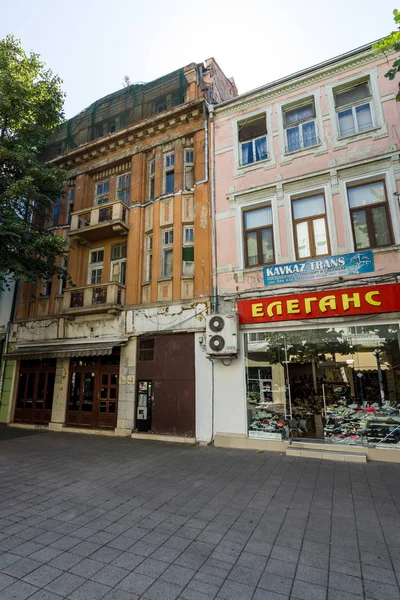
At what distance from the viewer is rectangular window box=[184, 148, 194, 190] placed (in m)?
12.5

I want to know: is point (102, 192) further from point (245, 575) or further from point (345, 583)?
point (345, 583)

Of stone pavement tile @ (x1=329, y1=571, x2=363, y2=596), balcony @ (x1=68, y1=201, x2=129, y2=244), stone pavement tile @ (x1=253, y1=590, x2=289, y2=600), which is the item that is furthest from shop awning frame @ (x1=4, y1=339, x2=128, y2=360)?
stone pavement tile @ (x1=329, y1=571, x2=363, y2=596)

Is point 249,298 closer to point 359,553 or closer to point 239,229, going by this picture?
point 239,229

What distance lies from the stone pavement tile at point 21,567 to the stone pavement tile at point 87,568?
434mm

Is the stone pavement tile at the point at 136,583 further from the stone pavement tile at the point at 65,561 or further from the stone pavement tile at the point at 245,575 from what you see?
the stone pavement tile at the point at 245,575

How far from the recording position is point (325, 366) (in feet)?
29.4

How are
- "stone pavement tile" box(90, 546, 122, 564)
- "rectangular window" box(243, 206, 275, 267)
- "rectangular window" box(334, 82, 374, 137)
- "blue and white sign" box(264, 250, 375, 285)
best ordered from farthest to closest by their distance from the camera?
"rectangular window" box(243, 206, 275, 267)
"rectangular window" box(334, 82, 374, 137)
"blue and white sign" box(264, 250, 375, 285)
"stone pavement tile" box(90, 546, 122, 564)

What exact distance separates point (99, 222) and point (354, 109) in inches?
405

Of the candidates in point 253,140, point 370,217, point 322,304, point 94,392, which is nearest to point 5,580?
point 322,304

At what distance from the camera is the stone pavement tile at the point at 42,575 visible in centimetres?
318

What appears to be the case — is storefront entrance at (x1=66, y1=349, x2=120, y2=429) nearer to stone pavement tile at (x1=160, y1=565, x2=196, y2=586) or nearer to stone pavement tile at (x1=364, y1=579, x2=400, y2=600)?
stone pavement tile at (x1=160, y1=565, x2=196, y2=586)

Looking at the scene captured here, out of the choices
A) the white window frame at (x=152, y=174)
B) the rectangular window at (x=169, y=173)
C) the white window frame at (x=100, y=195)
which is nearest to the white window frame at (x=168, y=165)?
the rectangular window at (x=169, y=173)

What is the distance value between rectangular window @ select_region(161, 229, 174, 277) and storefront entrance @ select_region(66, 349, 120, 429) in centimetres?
365

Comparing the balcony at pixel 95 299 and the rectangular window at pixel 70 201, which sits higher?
the rectangular window at pixel 70 201
